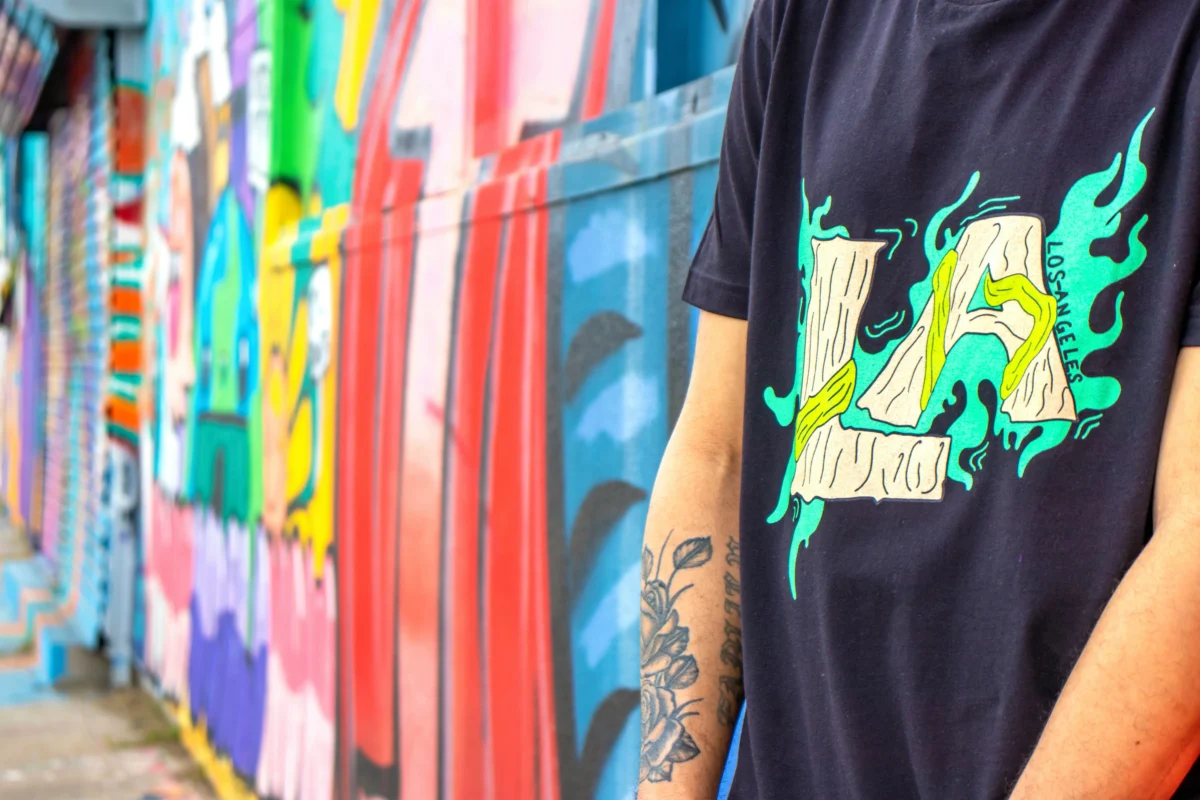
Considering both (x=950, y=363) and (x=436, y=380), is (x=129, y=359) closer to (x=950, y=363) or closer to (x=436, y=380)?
(x=436, y=380)

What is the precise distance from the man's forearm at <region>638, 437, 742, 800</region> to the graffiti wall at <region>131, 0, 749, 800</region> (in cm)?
56

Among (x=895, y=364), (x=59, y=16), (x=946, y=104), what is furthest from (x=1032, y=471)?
(x=59, y=16)

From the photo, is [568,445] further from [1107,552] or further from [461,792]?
[1107,552]

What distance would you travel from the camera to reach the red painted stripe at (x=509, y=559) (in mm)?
2564

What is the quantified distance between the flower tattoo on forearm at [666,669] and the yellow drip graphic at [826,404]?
243 millimetres

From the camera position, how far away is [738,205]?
4.91 ft

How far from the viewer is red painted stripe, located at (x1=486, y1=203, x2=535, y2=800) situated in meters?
2.56

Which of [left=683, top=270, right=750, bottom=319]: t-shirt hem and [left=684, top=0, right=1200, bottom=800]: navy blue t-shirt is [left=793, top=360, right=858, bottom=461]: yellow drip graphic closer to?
[left=684, top=0, right=1200, bottom=800]: navy blue t-shirt

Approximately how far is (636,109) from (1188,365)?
1364 millimetres

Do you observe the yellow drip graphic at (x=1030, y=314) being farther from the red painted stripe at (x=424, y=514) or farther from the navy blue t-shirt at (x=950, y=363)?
the red painted stripe at (x=424, y=514)

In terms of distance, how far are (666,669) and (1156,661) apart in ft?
2.15

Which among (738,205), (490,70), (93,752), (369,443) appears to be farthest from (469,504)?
(93,752)

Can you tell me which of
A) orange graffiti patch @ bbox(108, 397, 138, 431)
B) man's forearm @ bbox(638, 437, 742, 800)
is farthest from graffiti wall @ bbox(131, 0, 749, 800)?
orange graffiti patch @ bbox(108, 397, 138, 431)

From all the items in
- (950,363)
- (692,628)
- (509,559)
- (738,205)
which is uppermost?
(738,205)
